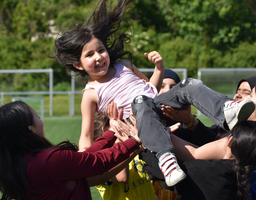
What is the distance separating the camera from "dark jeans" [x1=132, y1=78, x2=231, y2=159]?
2018 millimetres

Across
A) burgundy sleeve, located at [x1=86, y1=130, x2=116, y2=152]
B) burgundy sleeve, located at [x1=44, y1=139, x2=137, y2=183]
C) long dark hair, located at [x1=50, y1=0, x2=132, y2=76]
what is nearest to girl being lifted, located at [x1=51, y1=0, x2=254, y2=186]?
long dark hair, located at [x1=50, y1=0, x2=132, y2=76]

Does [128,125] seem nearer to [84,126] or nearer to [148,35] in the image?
[84,126]

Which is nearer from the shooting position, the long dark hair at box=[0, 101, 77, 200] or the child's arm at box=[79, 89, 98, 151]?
the long dark hair at box=[0, 101, 77, 200]

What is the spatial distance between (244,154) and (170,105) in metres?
Result: 0.73

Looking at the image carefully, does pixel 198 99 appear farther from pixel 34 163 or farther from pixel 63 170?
pixel 34 163

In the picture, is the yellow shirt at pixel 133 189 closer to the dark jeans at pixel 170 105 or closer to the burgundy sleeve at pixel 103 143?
the burgundy sleeve at pixel 103 143

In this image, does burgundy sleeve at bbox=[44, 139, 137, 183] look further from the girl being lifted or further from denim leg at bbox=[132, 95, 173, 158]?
the girl being lifted

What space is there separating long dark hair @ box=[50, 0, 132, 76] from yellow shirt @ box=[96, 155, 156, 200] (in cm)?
103

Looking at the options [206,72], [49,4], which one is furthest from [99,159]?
[49,4]

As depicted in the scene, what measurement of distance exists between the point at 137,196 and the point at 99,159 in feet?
2.44

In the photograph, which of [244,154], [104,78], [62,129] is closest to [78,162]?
[244,154]

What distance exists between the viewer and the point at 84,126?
8.71 ft

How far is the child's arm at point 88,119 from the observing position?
264cm

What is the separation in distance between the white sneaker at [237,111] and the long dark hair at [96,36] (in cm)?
135
